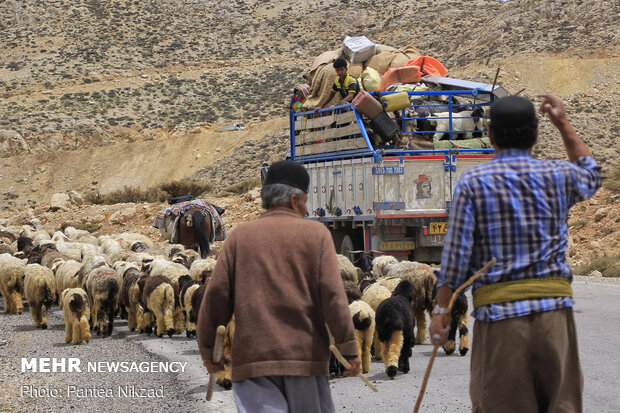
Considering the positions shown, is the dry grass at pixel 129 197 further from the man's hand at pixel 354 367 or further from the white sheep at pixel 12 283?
the man's hand at pixel 354 367

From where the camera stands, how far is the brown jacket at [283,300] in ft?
14.5

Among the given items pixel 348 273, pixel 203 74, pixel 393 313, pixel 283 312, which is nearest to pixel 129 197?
pixel 203 74

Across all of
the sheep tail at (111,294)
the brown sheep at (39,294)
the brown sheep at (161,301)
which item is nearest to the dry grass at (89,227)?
the brown sheep at (39,294)

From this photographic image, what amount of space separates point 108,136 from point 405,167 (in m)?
45.5

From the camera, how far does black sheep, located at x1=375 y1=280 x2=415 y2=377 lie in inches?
334

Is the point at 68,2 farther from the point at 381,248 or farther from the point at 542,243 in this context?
the point at 542,243

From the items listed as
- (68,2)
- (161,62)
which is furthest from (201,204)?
(68,2)

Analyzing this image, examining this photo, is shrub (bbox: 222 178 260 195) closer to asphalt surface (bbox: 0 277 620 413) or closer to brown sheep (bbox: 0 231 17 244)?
brown sheep (bbox: 0 231 17 244)

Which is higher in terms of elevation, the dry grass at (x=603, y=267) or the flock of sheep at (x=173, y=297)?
the flock of sheep at (x=173, y=297)

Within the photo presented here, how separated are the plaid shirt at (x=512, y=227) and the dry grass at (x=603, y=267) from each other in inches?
596

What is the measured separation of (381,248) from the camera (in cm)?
1600

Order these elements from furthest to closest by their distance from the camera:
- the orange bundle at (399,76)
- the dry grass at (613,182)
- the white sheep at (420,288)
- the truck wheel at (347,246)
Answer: the dry grass at (613,182)
the orange bundle at (399,76)
the truck wheel at (347,246)
the white sheep at (420,288)

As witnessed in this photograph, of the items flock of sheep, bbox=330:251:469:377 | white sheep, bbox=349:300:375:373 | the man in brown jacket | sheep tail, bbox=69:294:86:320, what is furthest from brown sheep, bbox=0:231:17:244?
the man in brown jacket

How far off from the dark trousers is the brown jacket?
2.62 ft
